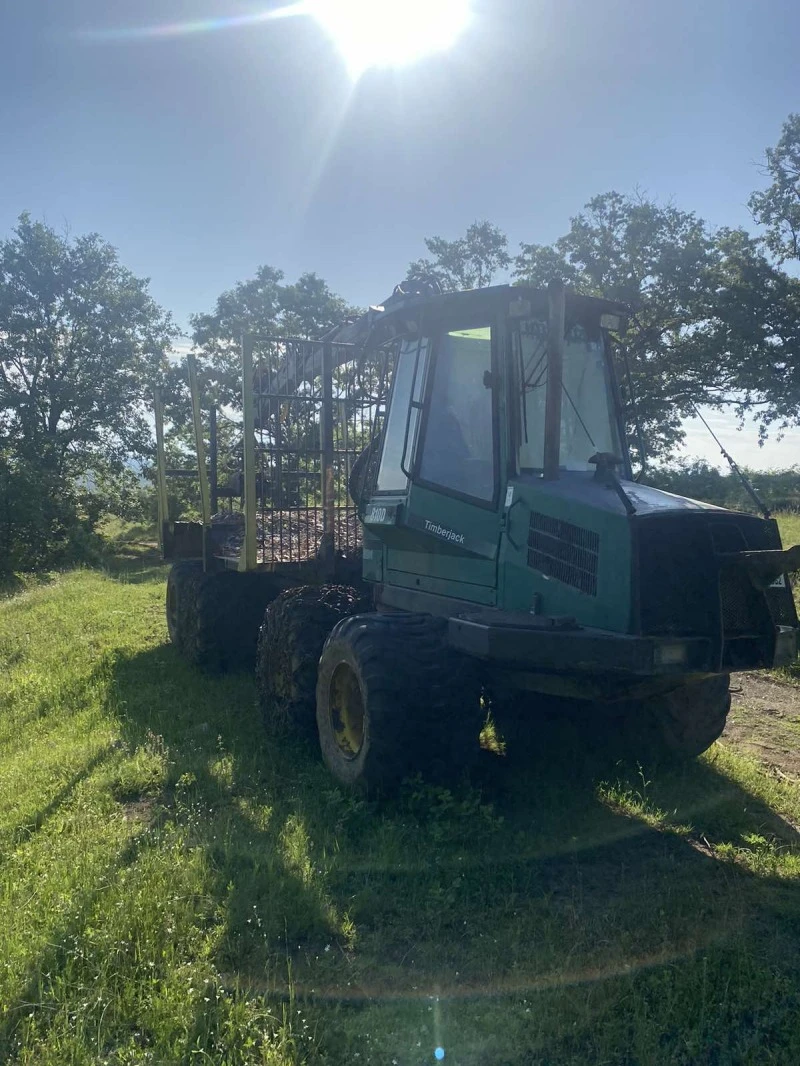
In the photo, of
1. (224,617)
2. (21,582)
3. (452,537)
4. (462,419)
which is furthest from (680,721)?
(21,582)

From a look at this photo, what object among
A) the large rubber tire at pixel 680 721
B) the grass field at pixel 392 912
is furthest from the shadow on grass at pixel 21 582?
the large rubber tire at pixel 680 721

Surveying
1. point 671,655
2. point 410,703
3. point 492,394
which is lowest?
point 410,703

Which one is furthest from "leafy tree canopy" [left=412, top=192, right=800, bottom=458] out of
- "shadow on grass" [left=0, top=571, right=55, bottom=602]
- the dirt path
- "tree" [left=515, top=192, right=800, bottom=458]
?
"shadow on grass" [left=0, top=571, right=55, bottom=602]

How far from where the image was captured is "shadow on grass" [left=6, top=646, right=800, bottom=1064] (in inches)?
112

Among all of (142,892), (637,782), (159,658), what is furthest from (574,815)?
(159,658)

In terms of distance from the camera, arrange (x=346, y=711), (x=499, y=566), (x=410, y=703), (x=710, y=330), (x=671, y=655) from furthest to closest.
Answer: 1. (x=710, y=330)
2. (x=346, y=711)
3. (x=499, y=566)
4. (x=410, y=703)
5. (x=671, y=655)

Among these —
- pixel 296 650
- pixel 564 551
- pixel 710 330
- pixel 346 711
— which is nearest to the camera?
pixel 564 551

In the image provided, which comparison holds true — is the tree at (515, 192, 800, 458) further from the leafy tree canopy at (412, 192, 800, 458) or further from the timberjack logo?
the timberjack logo

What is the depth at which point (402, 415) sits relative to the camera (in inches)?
219

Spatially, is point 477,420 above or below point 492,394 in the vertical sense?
Result: below

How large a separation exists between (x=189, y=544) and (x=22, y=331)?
19.5 m

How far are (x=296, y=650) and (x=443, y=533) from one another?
1406 mm

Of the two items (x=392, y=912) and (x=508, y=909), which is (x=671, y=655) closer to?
(x=508, y=909)

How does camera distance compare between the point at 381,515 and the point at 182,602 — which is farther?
the point at 182,602
